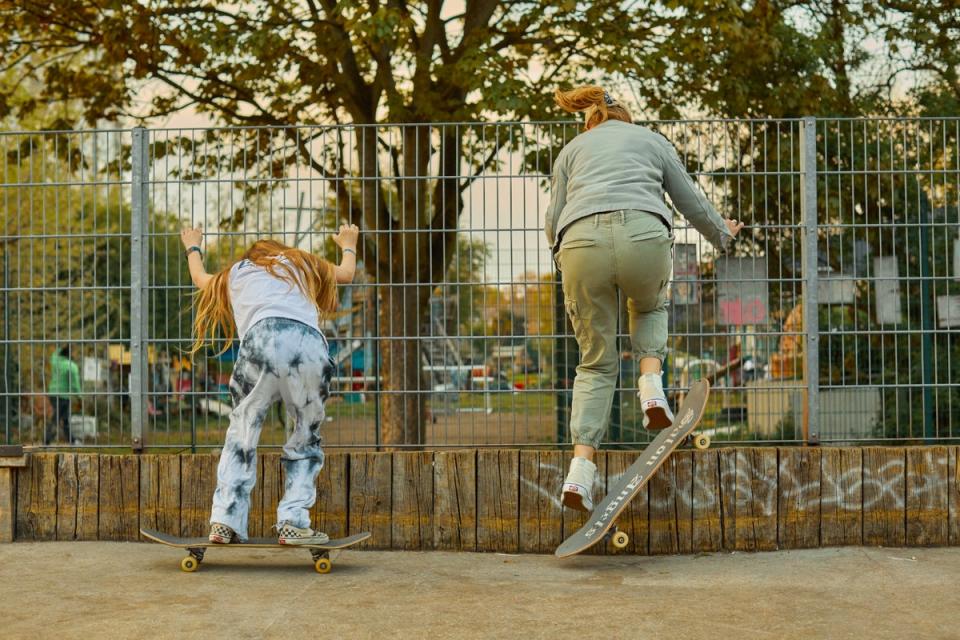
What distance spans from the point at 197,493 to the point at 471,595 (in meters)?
1.82

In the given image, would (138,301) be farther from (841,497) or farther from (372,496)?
(841,497)

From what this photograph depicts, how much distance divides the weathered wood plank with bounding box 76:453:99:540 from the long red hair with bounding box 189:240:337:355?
109cm

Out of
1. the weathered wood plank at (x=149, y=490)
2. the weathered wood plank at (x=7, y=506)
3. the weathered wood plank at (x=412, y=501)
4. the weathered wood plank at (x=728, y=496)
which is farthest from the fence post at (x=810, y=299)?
the weathered wood plank at (x=7, y=506)

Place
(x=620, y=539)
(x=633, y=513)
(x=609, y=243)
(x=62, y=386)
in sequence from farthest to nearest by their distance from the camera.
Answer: (x=62, y=386)
(x=633, y=513)
(x=620, y=539)
(x=609, y=243)

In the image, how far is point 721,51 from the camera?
11.1 meters

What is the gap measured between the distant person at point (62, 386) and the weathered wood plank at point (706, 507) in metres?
3.35

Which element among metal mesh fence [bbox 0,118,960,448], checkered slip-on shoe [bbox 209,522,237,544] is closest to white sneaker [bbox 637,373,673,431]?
metal mesh fence [bbox 0,118,960,448]

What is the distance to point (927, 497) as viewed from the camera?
5.26m

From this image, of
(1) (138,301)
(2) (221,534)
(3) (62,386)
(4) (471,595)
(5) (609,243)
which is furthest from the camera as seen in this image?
(3) (62,386)

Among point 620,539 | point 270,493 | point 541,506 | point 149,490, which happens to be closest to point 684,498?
point 620,539

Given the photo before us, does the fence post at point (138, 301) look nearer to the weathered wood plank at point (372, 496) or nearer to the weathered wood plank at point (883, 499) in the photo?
the weathered wood plank at point (372, 496)

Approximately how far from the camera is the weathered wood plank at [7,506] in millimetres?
5352

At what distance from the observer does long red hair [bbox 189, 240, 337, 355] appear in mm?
4594

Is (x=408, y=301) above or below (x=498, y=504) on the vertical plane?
above
